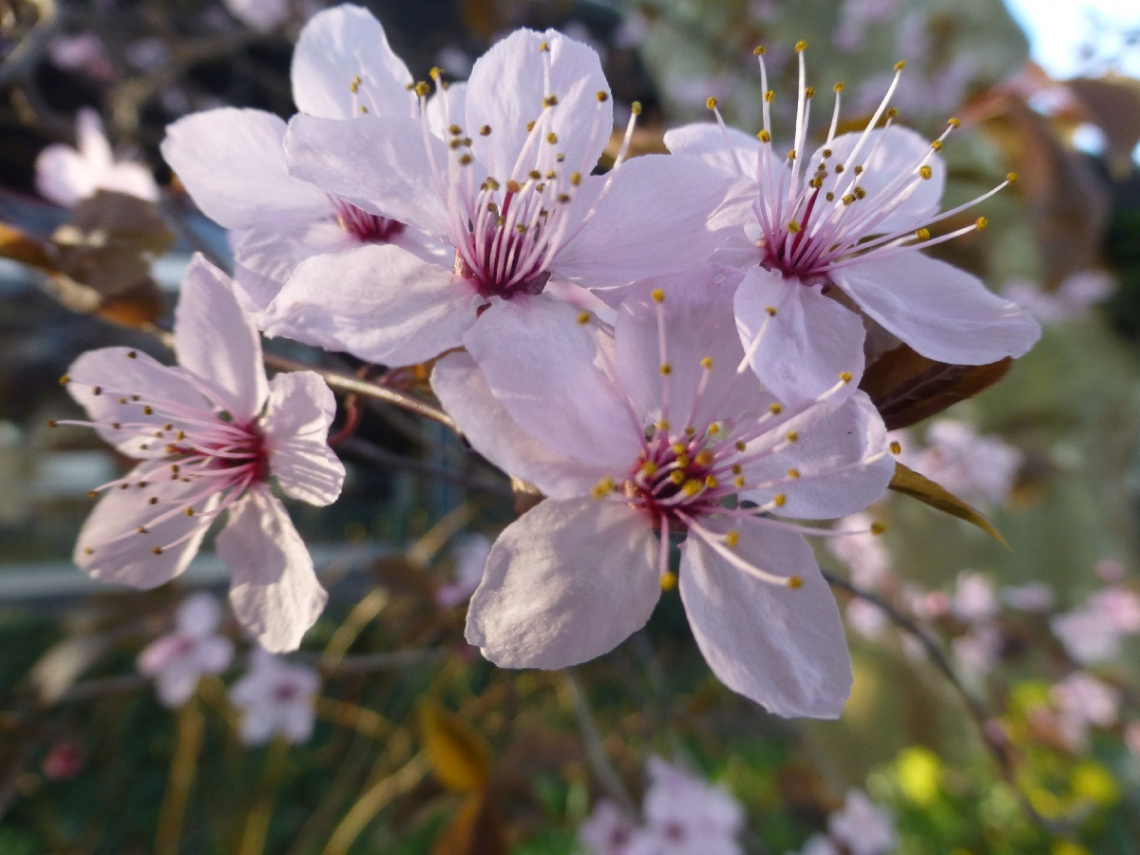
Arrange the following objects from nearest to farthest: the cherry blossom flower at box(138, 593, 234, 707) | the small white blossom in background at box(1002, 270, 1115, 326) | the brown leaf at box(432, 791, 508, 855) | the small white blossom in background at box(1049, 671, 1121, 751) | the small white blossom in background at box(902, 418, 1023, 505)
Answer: the brown leaf at box(432, 791, 508, 855)
the cherry blossom flower at box(138, 593, 234, 707)
the small white blossom in background at box(902, 418, 1023, 505)
the small white blossom in background at box(1049, 671, 1121, 751)
the small white blossom in background at box(1002, 270, 1115, 326)

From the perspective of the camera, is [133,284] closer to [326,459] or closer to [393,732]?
[326,459]

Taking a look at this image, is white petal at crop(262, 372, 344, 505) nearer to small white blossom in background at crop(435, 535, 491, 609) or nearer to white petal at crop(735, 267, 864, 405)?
white petal at crop(735, 267, 864, 405)

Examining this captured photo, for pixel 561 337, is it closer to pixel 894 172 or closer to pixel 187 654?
pixel 894 172

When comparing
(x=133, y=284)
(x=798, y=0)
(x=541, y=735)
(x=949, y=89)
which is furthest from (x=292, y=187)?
(x=798, y=0)

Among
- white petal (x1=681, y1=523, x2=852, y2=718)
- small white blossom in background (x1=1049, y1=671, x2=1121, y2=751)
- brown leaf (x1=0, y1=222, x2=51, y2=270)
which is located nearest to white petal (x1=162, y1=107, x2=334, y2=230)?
brown leaf (x1=0, y1=222, x2=51, y2=270)

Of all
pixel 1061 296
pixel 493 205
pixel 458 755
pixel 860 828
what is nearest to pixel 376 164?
pixel 493 205

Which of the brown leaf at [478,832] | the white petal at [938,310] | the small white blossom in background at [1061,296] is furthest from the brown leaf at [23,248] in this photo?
the small white blossom in background at [1061,296]
